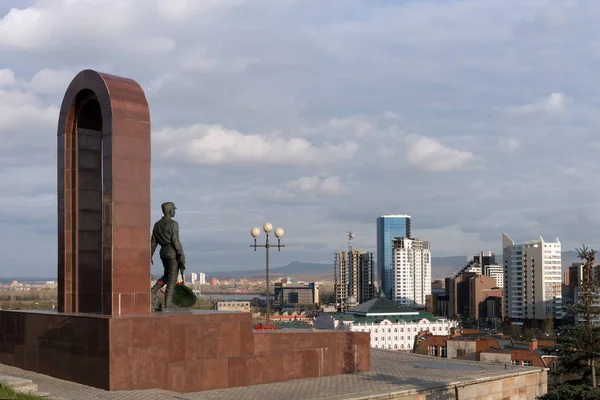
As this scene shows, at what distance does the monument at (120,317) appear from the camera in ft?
50.2

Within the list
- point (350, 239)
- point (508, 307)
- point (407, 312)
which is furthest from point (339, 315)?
point (350, 239)

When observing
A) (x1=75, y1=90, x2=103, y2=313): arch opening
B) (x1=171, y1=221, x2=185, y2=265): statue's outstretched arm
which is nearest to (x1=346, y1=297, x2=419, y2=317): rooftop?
(x1=75, y1=90, x2=103, y2=313): arch opening

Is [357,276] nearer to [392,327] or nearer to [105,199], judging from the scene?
[392,327]

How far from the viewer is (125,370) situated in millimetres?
14883

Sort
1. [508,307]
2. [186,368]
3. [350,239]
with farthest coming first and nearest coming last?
[350,239], [508,307], [186,368]

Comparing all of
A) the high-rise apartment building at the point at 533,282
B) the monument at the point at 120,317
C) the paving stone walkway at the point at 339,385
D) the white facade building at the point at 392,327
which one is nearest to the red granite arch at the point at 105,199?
the monument at the point at 120,317

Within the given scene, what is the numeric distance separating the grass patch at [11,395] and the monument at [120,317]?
6.49ft

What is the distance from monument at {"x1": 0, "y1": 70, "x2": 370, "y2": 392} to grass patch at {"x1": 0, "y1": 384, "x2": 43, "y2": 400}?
6.49 feet

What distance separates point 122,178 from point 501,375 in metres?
10.9

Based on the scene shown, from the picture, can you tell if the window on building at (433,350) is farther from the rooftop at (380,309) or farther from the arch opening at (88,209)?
the arch opening at (88,209)

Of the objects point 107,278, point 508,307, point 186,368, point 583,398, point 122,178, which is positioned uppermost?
point 122,178

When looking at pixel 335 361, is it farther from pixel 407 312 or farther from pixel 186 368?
pixel 407 312

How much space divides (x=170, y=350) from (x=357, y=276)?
177 m

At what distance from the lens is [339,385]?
17.0 metres
